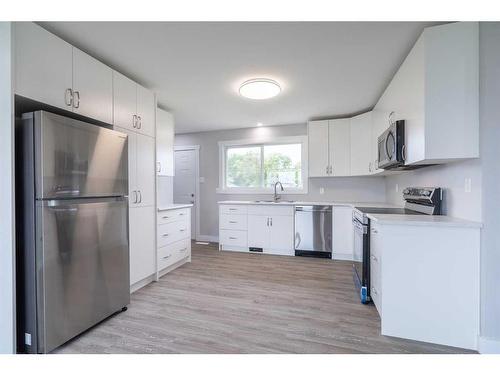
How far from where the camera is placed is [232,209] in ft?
15.1

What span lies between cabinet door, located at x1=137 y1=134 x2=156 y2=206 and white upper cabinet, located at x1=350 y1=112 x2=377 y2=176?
312 cm

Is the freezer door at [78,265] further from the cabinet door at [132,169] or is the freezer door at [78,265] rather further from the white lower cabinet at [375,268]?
the white lower cabinet at [375,268]

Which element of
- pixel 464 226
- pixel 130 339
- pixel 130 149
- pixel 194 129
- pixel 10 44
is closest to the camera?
pixel 10 44

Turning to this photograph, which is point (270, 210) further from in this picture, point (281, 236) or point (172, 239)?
point (172, 239)

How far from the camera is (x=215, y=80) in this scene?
9.40 feet

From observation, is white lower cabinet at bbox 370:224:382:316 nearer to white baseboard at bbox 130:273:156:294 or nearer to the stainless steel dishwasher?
the stainless steel dishwasher

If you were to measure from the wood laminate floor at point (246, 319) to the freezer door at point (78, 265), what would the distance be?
167 mm

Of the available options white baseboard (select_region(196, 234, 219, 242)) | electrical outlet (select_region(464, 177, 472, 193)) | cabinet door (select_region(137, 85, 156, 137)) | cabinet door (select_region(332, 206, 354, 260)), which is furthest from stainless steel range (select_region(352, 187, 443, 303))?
white baseboard (select_region(196, 234, 219, 242))

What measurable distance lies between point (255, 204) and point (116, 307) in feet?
8.89

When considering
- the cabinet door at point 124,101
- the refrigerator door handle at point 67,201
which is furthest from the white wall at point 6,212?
the cabinet door at point 124,101

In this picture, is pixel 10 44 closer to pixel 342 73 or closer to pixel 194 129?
pixel 342 73

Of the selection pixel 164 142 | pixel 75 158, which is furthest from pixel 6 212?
pixel 164 142

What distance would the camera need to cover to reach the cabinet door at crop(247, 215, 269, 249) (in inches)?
173
